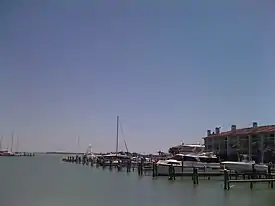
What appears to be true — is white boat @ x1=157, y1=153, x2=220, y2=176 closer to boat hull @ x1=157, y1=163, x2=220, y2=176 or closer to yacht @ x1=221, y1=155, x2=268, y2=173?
boat hull @ x1=157, y1=163, x2=220, y2=176

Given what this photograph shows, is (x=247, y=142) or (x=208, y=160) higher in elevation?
(x=247, y=142)

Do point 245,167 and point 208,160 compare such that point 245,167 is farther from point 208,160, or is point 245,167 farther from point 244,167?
point 208,160

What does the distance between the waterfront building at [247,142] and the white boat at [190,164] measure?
15936mm

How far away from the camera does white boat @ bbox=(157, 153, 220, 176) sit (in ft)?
135

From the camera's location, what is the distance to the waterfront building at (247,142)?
56625 mm

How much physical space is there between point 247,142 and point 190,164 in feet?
68.5

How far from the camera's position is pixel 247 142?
60.6 metres

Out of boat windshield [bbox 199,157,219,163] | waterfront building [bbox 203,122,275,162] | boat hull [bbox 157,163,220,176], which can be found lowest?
boat hull [bbox 157,163,220,176]

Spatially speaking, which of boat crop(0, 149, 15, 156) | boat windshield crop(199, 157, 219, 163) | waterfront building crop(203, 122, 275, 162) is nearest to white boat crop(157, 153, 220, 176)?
boat windshield crop(199, 157, 219, 163)

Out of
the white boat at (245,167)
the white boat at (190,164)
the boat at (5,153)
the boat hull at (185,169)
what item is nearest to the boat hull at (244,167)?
the white boat at (245,167)

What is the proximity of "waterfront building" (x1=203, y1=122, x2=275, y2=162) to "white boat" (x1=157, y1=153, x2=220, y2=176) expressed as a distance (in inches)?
627

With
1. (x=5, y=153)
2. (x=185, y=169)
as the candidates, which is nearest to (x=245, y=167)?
(x=185, y=169)

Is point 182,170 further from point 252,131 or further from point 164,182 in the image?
point 252,131

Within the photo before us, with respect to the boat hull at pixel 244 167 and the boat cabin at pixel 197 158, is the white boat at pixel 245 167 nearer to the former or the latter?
the boat hull at pixel 244 167
